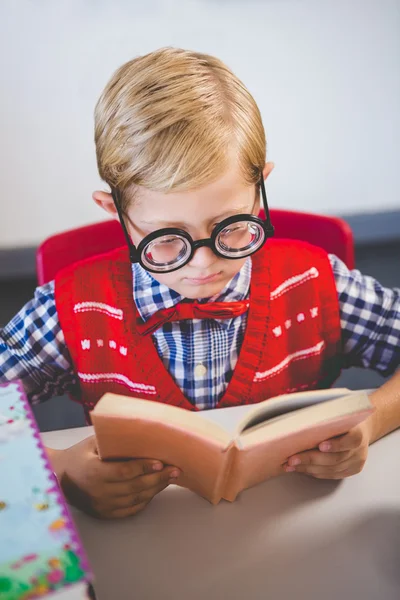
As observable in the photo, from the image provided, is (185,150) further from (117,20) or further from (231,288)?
(117,20)

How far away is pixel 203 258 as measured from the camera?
831 mm

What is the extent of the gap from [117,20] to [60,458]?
3.87 feet

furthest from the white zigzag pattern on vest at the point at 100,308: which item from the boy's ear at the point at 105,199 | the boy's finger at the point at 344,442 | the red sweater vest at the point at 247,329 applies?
the boy's finger at the point at 344,442

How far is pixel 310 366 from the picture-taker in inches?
44.4

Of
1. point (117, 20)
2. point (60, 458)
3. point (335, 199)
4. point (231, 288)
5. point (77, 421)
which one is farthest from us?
point (335, 199)

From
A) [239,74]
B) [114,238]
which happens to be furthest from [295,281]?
[239,74]

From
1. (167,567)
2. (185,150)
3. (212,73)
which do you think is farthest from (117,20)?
(167,567)

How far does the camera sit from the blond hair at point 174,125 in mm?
795

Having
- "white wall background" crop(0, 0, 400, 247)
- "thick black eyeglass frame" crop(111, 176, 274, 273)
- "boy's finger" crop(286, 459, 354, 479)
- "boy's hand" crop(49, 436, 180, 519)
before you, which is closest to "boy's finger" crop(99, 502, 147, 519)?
"boy's hand" crop(49, 436, 180, 519)

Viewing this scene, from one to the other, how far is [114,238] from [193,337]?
252 mm

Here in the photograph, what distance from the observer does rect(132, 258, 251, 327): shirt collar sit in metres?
1.00

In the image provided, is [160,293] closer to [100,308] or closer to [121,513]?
[100,308]

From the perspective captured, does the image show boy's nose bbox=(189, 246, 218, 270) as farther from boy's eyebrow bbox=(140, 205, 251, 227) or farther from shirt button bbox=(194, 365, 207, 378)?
shirt button bbox=(194, 365, 207, 378)

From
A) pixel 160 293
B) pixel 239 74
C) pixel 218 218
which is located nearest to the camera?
pixel 218 218
